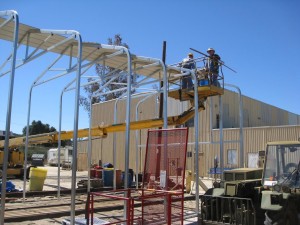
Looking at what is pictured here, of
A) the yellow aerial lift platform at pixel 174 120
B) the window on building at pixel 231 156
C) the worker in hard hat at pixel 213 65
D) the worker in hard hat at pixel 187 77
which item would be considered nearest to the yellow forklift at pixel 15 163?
the yellow aerial lift platform at pixel 174 120

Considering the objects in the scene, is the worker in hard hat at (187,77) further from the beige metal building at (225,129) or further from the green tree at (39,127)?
the green tree at (39,127)

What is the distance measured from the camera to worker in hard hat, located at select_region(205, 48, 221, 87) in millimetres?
13305

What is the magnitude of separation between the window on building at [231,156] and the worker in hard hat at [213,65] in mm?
17096

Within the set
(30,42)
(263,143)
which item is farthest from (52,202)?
(263,143)

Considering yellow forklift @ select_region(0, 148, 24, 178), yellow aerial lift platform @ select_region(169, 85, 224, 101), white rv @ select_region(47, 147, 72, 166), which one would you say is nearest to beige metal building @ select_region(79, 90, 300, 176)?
yellow forklift @ select_region(0, 148, 24, 178)

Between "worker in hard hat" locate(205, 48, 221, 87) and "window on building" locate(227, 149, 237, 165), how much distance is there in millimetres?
17096

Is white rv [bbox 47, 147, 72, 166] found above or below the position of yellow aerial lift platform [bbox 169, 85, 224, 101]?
below

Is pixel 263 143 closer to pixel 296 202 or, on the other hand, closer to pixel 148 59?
pixel 148 59

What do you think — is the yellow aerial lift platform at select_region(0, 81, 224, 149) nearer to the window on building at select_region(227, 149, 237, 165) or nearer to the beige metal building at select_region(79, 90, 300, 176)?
the beige metal building at select_region(79, 90, 300, 176)

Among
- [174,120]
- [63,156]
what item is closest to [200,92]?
[174,120]

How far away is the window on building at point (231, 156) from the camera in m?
29.7

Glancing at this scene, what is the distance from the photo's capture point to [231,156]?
3008cm

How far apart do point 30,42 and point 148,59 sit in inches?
Result: 139

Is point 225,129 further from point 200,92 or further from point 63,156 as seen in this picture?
point 63,156
